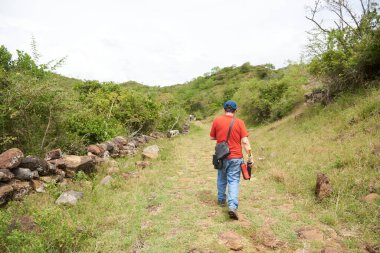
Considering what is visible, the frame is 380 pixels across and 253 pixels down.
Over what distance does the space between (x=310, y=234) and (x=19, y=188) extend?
18.6ft

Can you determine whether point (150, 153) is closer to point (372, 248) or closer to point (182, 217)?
point (182, 217)

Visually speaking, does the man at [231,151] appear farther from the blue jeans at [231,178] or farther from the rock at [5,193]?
the rock at [5,193]

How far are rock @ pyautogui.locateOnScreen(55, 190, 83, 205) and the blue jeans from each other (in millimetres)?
3086

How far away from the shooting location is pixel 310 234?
474 centimetres

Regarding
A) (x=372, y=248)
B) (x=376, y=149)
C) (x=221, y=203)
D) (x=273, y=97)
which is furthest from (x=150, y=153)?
(x=273, y=97)

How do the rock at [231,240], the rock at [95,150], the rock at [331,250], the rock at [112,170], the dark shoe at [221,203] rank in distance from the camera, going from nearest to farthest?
1. the rock at [331,250]
2. the rock at [231,240]
3. the dark shoe at [221,203]
4. the rock at [112,170]
5. the rock at [95,150]

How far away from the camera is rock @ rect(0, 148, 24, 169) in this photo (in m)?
5.97

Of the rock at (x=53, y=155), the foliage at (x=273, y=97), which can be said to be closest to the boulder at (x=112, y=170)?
the rock at (x=53, y=155)

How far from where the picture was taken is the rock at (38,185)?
6481 mm

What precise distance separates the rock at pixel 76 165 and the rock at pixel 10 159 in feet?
4.64

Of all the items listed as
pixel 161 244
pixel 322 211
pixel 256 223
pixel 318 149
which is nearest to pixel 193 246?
pixel 161 244

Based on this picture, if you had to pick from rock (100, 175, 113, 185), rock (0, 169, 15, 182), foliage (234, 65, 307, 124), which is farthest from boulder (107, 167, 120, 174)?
foliage (234, 65, 307, 124)

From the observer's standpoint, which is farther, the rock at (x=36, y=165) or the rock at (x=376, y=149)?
the rock at (x=376, y=149)

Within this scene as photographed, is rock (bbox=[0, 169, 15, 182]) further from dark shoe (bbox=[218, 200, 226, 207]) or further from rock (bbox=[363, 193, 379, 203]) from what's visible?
rock (bbox=[363, 193, 379, 203])
